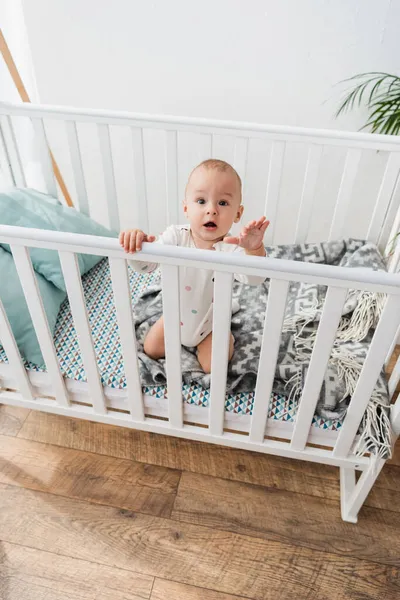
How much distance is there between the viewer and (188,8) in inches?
56.6

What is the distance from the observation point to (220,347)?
888 mm

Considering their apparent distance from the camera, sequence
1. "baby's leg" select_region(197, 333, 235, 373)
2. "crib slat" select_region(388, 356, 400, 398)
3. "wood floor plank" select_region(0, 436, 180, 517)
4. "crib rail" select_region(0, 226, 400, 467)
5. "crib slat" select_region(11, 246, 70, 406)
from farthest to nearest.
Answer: "wood floor plank" select_region(0, 436, 180, 517) < "baby's leg" select_region(197, 333, 235, 373) < "crib slat" select_region(388, 356, 400, 398) < "crib slat" select_region(11, 246, 70, 406) < "crib rail" select_region(0, 226, 400, 467)

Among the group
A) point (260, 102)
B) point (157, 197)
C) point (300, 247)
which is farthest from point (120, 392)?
point (260, 102)

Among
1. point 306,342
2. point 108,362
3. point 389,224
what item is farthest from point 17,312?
point 389,224

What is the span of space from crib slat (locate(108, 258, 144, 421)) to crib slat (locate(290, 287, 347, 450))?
354 mm

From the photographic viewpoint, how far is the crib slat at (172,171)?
136cm

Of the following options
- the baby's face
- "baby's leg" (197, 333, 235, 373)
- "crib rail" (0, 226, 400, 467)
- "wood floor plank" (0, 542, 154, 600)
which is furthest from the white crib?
"wood floor plank" (0, 542, 154, 600)

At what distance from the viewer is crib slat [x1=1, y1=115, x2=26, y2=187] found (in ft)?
4.73

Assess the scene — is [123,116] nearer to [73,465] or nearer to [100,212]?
[100,212]

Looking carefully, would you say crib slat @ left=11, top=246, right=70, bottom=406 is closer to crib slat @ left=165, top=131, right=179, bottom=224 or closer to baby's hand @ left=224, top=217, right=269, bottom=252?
baby's hand @ left=224, top=217, right=269, bottom=252

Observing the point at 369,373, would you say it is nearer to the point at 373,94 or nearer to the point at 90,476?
→ the point at 90,476

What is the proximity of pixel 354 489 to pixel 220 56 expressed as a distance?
135 cm

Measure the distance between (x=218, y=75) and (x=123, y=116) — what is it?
1.34ft

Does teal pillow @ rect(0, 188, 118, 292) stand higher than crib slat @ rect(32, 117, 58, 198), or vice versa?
crib slat @ rect(32, 117, 58, 198)
